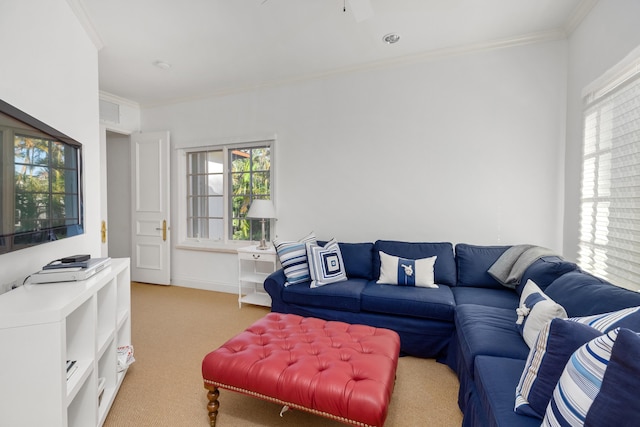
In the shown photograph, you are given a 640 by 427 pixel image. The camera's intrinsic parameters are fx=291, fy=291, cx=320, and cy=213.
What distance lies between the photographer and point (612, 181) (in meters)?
2.03

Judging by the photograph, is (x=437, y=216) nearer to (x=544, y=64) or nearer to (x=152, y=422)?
(x=544, y=64)

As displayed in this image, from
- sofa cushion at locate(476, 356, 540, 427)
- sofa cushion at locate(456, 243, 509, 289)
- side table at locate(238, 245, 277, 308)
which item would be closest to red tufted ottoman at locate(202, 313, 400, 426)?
sofa cushion at locate(476, 356, 540, 427)

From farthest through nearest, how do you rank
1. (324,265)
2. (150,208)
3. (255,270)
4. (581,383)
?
1. (150,208)
2. (255,270)
3. (324,265)
4. (581,383)

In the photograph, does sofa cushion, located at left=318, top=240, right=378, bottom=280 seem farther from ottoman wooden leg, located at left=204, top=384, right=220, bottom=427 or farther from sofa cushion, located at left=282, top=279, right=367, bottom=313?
ottoman wooden leg, located at left=204, top=384, right=220, bottom=427

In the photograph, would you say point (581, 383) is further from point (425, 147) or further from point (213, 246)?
point (213, 246)

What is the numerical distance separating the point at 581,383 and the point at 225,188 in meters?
3.93

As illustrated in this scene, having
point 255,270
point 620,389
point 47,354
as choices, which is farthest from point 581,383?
point 255,270

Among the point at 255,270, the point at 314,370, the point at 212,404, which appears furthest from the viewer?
the point at 255,270

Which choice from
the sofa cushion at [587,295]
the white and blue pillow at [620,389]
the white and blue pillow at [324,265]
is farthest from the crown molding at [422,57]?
the white and blue pillow at [620,389]

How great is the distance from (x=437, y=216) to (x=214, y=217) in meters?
2.99

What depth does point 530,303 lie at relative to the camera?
64.1 inches

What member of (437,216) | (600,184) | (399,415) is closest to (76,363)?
(399,415)

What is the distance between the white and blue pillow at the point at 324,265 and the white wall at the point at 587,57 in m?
2.06

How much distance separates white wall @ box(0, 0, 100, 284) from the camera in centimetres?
151
